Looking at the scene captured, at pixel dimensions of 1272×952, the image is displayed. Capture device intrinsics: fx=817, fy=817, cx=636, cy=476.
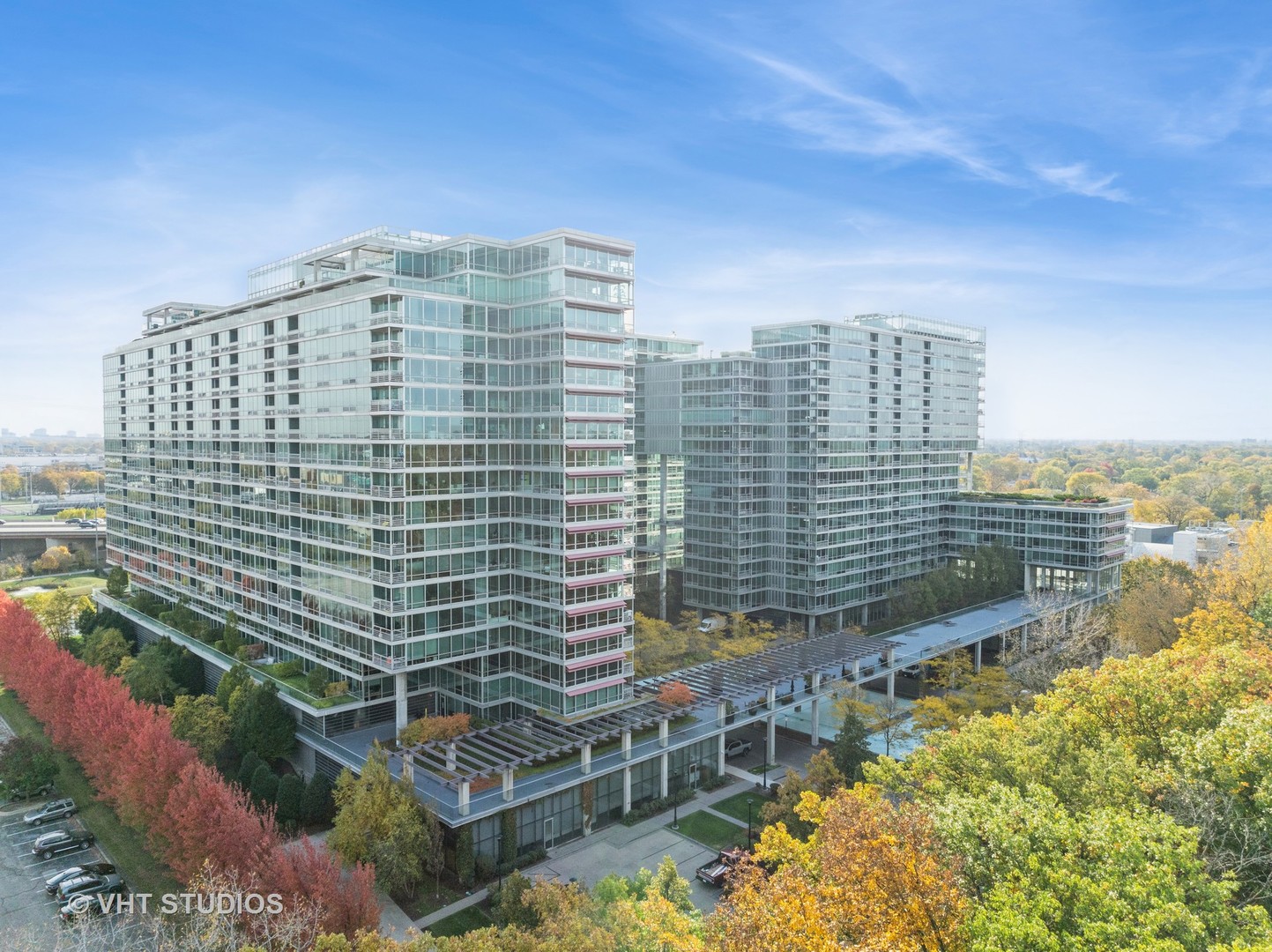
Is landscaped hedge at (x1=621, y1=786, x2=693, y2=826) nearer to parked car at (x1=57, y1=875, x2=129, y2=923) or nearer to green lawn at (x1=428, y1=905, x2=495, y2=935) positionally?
green lawn at (x1=428, y1=905, x2=495, y2=935)

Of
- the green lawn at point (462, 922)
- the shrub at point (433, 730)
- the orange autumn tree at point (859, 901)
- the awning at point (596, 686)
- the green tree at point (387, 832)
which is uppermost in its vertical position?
the orange autumn tree at point (859, 901)

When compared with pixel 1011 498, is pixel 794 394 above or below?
above

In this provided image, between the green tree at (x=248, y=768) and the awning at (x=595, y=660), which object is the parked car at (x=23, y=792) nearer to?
the green tree at (x=248, y=768)

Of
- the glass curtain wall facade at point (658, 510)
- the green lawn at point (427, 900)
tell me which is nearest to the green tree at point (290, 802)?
the green lawn at point (427, 900)

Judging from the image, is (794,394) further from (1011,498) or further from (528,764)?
(528,764)

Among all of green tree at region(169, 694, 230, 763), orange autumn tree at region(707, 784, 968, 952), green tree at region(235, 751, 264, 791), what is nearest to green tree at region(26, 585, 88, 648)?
green tree at region(169, 694, 230, 763)

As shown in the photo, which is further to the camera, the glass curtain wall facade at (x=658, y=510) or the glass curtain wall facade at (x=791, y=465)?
the glass curtain wall facade at (x=658, y=510)

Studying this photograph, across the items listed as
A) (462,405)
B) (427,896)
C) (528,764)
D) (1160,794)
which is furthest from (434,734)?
(1160,794)

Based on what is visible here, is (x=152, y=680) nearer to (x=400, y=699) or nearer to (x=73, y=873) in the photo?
(x=73, y=873)
